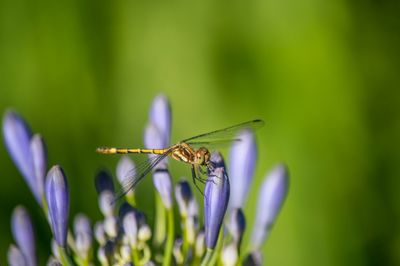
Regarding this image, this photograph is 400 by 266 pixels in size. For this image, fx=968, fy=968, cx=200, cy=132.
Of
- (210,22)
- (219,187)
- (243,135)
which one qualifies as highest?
(210,22)

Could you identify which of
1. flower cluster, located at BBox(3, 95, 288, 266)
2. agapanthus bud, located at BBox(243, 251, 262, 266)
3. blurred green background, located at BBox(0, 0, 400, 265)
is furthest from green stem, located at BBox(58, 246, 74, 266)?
blurred green background, located at BBox(0, 0, 400, 265)

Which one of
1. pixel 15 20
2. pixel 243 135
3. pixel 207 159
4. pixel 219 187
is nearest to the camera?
pixel 219 187

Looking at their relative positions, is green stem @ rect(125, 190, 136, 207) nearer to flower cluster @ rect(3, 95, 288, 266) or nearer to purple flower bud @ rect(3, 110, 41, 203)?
flower cluster @ rect(3, 95, 288, 266)

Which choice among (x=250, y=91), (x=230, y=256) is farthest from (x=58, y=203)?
(x=250, y=91)

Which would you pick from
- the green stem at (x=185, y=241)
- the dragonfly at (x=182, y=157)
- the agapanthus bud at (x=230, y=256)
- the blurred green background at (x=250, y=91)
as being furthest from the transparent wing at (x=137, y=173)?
the blurred green background at (x=250, y=91)

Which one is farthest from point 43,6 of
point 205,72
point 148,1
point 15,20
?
point 205,72

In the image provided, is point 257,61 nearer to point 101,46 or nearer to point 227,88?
point 227,88

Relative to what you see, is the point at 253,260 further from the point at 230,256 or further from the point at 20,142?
the point at 20,142
